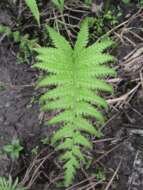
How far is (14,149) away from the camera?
9.86 ft

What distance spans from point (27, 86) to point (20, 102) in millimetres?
154

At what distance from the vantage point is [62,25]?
3.34 meters

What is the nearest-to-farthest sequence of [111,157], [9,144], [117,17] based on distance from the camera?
[111,157], [9,144], [117,17]

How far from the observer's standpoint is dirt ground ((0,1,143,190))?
9.16 ft

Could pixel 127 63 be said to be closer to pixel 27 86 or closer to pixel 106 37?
pixel 106 37

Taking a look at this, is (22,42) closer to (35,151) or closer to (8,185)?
(35,151)

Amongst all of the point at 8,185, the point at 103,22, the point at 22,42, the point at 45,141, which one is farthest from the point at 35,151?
the point at 103,22

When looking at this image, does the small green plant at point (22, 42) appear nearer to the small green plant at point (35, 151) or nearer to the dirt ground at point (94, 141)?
the dirt ground at point (94, 141)

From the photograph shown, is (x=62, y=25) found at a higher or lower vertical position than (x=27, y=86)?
higher

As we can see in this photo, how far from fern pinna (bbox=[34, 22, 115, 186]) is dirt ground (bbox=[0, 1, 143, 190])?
25cm

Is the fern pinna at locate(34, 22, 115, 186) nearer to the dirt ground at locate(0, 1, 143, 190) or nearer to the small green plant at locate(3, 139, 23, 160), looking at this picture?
the dirt ground at locate(0, 1, 143, 190)

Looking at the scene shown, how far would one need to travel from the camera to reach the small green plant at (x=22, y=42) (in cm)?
327

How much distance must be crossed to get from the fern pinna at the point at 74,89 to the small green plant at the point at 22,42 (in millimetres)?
542

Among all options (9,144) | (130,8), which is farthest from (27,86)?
(130,8)
